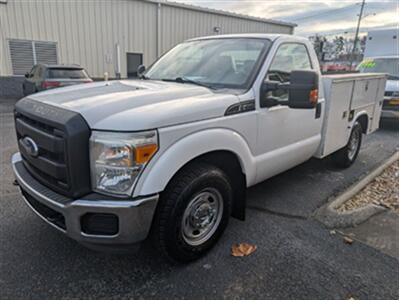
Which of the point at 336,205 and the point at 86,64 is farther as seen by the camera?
the point at 86,64

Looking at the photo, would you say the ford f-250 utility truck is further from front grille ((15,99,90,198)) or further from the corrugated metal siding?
the corrugated metal siding

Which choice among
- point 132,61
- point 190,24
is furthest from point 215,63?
point 190,24

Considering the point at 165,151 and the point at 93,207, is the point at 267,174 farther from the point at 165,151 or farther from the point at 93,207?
the point at 93,207

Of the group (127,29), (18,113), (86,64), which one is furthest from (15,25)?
(18,113)

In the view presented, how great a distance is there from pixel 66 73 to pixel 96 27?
5928 mm

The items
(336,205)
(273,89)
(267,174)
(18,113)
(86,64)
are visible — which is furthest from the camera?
(86,64)

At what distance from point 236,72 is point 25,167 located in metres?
2.14

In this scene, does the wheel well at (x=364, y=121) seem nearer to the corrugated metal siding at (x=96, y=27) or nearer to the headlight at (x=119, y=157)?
the headlight at (x=119, y=157)

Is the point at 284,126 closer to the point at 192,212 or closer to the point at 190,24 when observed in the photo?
the point at 192,212

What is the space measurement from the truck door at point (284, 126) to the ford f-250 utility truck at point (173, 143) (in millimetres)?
13

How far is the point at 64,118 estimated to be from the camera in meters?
2.01

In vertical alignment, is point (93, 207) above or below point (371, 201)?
above

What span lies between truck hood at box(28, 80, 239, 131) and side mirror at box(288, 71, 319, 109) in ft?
1.65

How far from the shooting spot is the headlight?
1953 millimetres
